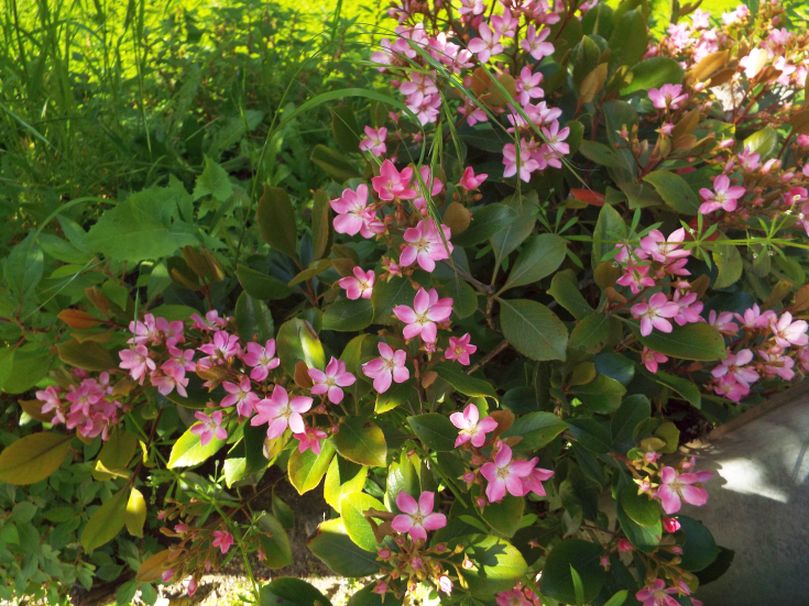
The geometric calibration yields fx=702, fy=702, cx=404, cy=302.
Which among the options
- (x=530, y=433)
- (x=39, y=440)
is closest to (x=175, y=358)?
(x=39, y=440)

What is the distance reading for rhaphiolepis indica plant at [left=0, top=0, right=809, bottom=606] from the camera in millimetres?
985

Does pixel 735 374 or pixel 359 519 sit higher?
pixel 735 374

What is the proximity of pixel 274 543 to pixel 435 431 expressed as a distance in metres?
0.49

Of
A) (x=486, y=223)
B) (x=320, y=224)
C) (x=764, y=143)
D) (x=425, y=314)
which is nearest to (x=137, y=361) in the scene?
(x=320, y=224)

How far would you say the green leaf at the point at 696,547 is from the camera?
1.06 metres

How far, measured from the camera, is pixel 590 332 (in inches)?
40.6

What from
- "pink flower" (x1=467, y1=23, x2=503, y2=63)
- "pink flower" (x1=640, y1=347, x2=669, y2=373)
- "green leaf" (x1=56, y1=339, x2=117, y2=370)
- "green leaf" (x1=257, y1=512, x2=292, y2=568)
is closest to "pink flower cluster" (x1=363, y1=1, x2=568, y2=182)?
"pink flower" (x1=467, y1=23, x2=503, y2=63)

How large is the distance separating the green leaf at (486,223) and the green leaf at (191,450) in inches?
20.1

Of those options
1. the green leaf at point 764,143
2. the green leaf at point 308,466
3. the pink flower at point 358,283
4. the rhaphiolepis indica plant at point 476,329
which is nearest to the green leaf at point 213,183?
the rhaphiolepis indica plant at point 476,329

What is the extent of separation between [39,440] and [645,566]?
1068 millimetres

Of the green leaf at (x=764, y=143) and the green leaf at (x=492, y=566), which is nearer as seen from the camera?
the green leaf at (x=492, y=566)

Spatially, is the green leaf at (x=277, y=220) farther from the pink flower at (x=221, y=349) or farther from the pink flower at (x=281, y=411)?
the pink flower at (x=281, y=411)

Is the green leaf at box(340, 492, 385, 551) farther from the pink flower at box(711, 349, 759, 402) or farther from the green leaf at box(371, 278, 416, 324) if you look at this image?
the pink flower at box(711, 349, 759, 402)

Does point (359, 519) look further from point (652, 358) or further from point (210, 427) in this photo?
point (652, 358)
